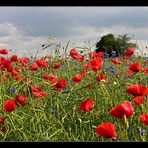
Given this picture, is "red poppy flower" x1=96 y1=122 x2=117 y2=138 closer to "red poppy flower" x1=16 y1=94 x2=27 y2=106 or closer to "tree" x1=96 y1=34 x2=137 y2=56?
"red poppy flower" x1=16 y1=94 x2=27 y2=106

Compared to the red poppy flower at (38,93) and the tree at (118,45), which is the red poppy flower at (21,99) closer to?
the red poppy flower at (38,93)

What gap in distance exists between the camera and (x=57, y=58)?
3.59 m

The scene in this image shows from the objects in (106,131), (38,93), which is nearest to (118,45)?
(38,93)

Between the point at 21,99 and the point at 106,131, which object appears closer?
the point at 106,131

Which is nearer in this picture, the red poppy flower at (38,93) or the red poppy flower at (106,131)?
the red poppy flower at (106,131)

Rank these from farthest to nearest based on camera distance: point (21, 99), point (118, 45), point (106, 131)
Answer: point (118, 45)
point (21, 99)
point (106, 131)

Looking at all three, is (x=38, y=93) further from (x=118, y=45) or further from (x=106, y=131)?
(x=118, y=45)

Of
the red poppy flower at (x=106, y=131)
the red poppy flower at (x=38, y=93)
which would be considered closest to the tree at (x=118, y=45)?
the red poppy flower at (x=38, y=93)

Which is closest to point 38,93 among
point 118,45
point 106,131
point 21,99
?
point 21,99

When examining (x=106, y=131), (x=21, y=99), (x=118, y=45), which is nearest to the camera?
(x=106, y=131)

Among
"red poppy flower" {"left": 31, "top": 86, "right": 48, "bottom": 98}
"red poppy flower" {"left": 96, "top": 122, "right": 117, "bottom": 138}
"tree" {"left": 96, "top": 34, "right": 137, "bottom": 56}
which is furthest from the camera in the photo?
"tree" {"left": 96, "top": 34, "right": 137, "bottom": 56}

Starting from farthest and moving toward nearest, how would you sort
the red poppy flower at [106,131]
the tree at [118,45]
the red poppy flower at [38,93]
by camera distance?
1. the tree at [118,45]
2. the red poppy flower at [38,93]
3. the red poppy flower at [106,131]

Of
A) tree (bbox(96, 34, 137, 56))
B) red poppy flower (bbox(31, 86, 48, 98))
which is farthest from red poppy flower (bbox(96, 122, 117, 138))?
tree (bbox(96, 34, 137, 56))
